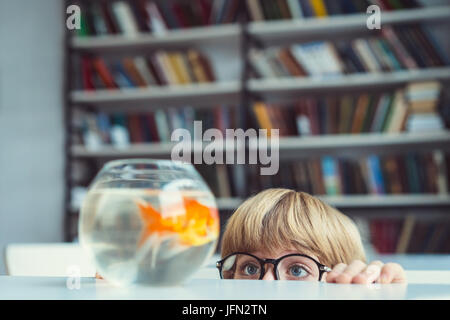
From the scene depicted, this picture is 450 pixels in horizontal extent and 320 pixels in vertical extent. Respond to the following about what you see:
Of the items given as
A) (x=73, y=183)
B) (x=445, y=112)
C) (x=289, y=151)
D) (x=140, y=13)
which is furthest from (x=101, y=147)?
(x=445, y=112)

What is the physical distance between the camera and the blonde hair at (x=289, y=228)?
856 mm

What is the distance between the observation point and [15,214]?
2877mm

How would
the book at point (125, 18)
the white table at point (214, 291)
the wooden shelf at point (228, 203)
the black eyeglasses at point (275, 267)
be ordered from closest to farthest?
the white table at point (214, 291)
the black eyeglasses at point (275, 267)
the wooden shelf at point (228, 203)
the book at point (125, 18)

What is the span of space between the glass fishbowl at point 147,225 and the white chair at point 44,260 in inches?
27.9

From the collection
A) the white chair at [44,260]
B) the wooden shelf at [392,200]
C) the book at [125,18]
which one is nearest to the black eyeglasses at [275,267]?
the white chair at [44,260]

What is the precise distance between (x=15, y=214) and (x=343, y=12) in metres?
1.94

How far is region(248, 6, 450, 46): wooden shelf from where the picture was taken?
263 centimetres

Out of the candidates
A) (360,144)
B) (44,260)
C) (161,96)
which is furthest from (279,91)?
(44,260)

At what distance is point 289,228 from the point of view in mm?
854

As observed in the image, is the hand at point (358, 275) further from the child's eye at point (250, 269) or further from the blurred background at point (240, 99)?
the blurred background at point (240, 99)

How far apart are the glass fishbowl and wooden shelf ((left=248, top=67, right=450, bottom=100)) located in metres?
2.36

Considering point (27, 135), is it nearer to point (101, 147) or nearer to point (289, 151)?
point (101, 147)

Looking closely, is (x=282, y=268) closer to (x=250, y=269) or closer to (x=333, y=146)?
(x=250, y=269)

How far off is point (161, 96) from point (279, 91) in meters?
0.62
